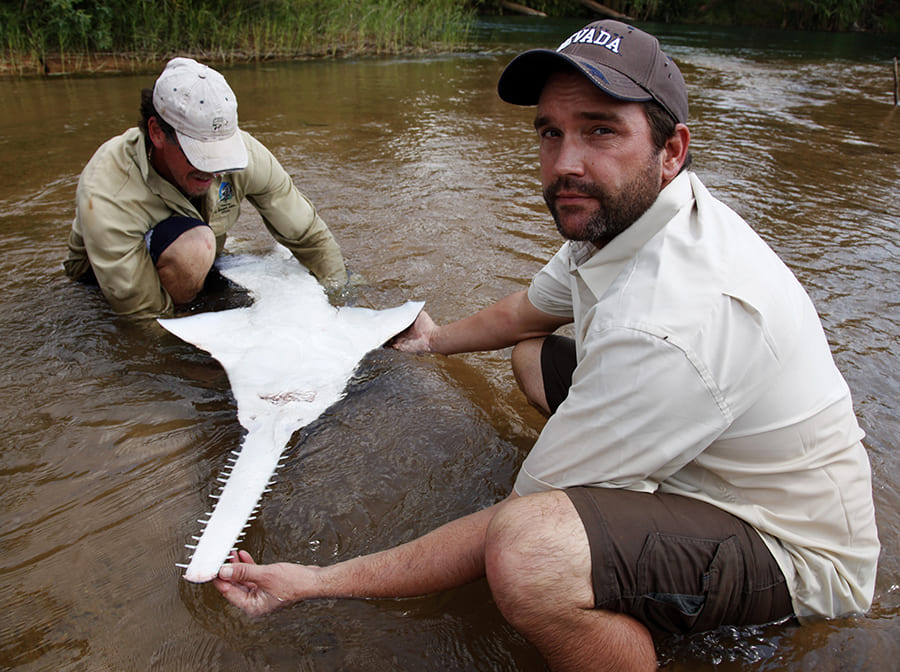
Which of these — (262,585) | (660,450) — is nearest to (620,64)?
(660,450)

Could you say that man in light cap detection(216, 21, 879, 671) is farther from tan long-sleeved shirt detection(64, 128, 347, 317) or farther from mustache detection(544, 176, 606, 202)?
tan long-sleeved shirt detection(64, 128, 347, 317)

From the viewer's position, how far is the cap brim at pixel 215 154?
273 cm

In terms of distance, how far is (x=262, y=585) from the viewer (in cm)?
176

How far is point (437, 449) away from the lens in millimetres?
2471

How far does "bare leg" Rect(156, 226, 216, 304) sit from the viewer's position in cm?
304

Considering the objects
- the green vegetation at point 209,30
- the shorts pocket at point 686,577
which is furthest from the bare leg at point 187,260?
the green vegetation at point 209,30

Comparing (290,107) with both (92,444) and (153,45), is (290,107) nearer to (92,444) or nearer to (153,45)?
(153,45)

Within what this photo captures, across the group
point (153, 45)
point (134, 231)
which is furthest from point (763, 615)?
point (153, 45)

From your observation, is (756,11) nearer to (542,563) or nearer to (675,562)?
(675,562)

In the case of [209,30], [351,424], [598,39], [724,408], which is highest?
[209,30]

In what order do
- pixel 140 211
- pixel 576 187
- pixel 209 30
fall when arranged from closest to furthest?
pixel 576 187 → pixel 140 211 → pixel 209 30

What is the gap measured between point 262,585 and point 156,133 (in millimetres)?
2132

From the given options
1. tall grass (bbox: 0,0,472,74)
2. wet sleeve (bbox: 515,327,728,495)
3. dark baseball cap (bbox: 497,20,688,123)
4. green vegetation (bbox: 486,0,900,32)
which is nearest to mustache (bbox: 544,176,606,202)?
dark baseball cap (bbox: 497,20,688,123)

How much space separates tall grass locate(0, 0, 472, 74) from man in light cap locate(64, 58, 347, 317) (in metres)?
8.86
